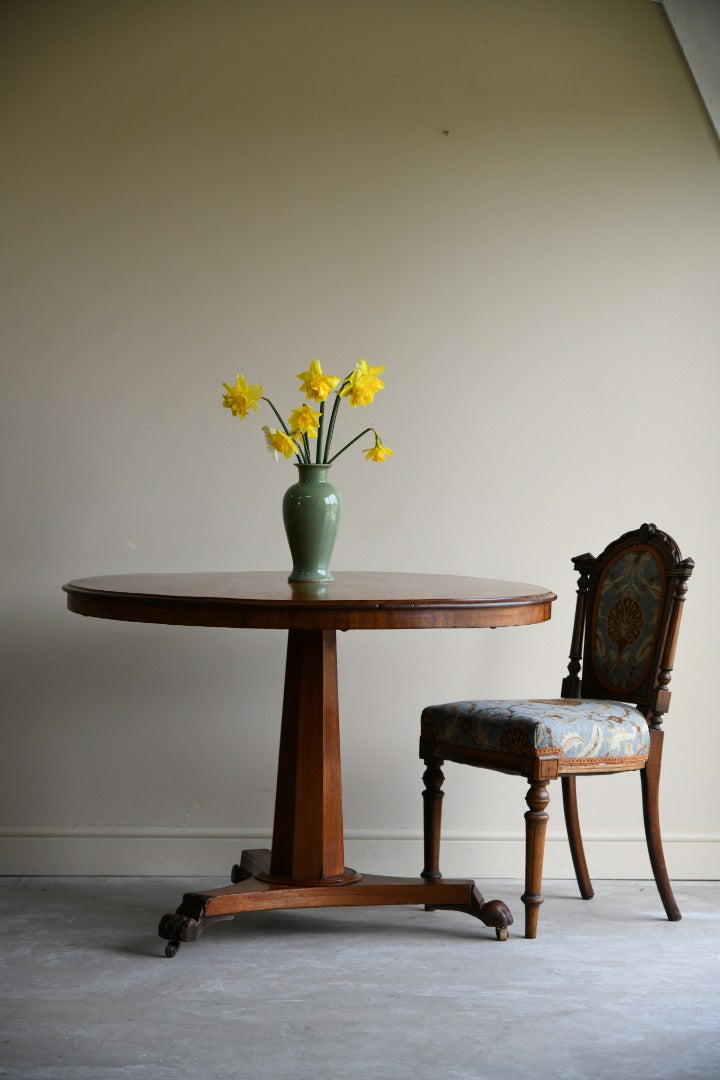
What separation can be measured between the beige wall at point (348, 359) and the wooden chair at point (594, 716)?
0.85 feet

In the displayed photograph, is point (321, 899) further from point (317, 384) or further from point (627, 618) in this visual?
point (317, 384)

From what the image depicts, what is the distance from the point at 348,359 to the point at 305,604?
1.31m

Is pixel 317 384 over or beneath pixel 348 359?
beneath

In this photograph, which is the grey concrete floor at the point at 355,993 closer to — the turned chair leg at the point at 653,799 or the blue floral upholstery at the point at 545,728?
the turned chair leg at the point at 653,799

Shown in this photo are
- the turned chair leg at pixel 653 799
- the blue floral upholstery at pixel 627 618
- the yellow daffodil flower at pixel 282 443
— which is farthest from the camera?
the blue floral upholstery at pixel 627 618

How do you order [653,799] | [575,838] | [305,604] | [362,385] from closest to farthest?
1. [305,604]
2. [362,385]
3. [653,799]
4. [575,838]

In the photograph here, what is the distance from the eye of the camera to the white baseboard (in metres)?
3.51

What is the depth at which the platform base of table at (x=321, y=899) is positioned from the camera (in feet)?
8.99

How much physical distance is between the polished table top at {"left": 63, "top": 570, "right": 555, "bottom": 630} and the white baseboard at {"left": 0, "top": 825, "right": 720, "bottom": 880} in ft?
3.38

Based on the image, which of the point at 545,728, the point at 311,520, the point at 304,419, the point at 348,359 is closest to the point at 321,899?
the point at 545,728

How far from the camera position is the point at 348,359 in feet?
11.8

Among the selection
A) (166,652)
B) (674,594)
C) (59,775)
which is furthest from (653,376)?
(59,775)

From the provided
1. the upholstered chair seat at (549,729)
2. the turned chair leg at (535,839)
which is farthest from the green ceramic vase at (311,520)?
the turned chair leg at (535,839)

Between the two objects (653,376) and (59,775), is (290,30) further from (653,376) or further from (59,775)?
(59,775)
